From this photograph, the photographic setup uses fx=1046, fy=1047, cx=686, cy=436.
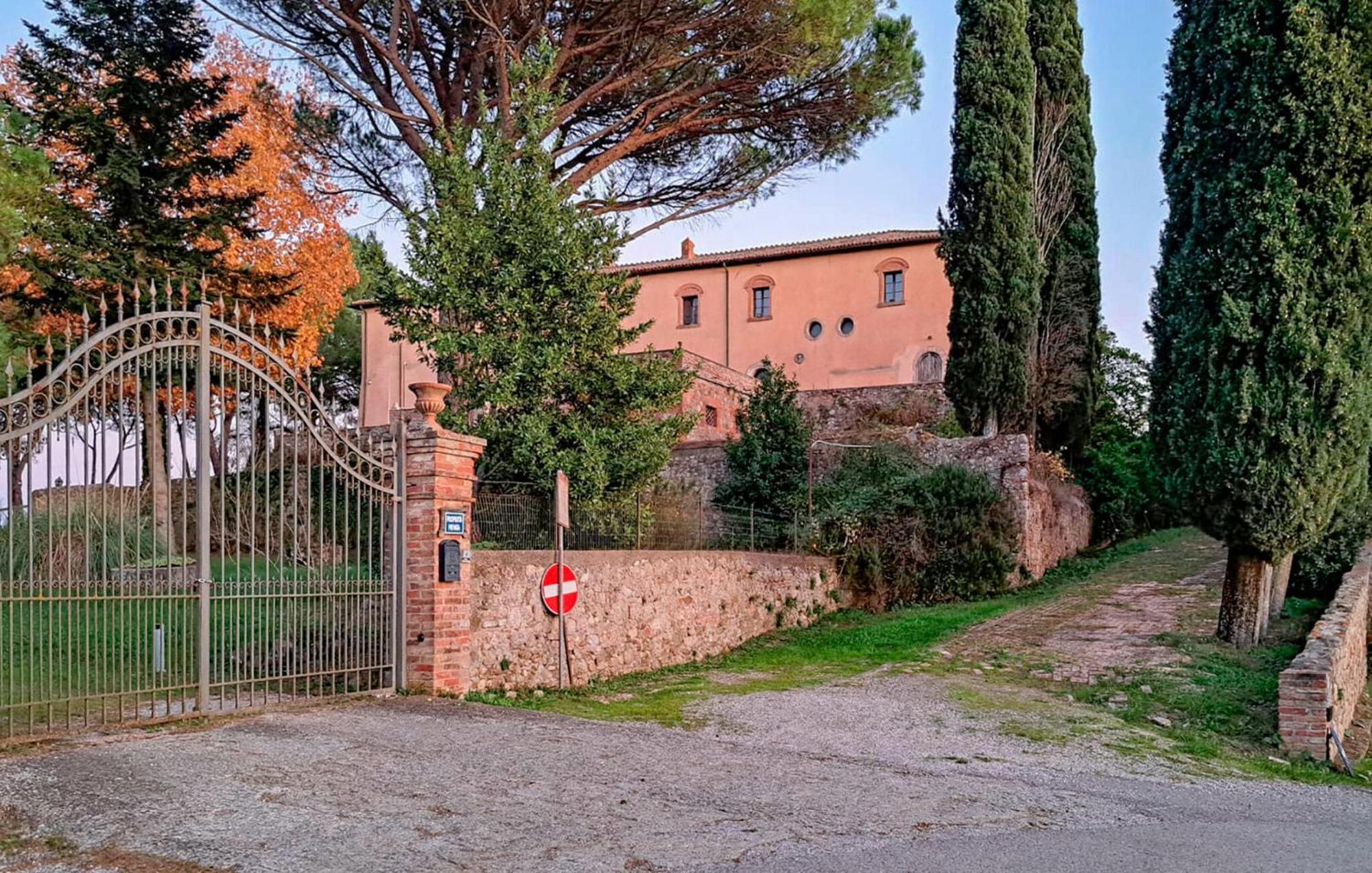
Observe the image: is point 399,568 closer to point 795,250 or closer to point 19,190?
point 19,190

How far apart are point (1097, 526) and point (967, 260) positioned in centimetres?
851

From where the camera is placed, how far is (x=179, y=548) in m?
9.33

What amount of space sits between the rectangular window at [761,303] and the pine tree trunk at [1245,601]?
22149 millimetres

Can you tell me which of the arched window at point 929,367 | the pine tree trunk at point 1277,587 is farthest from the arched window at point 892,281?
the pine tree trunk at point 1277,587

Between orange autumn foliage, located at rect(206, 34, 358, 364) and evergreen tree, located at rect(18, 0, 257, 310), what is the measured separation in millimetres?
1532

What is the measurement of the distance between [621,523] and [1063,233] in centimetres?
1572

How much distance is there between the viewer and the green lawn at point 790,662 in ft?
33.3

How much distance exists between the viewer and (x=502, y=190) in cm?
1282

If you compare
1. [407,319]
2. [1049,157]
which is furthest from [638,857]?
[1049,157]

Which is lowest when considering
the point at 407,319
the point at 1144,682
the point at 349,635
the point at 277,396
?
the point at 1144,682

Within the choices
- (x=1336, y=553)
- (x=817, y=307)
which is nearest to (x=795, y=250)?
(x=817, y=307)

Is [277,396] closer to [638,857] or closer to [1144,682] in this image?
[638,857]

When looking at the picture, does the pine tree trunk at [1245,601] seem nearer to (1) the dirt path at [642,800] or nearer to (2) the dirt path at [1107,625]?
(2) the dirt path at [1107,625]

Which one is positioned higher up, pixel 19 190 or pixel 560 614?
pixel 19 190
